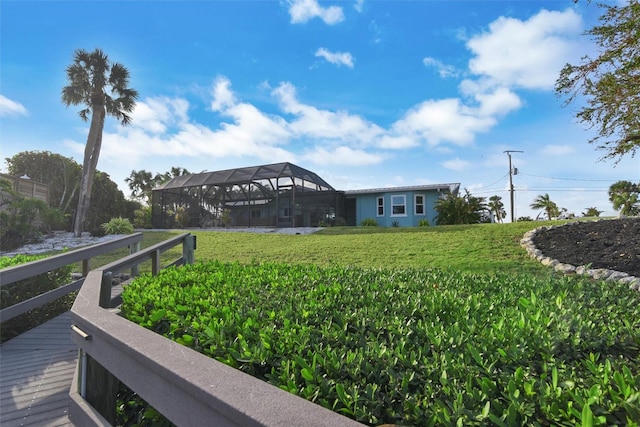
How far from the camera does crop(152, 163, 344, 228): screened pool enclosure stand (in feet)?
67.1

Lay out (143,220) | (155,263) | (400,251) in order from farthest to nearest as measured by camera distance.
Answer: (143,220) < (400,251) < (155,263)

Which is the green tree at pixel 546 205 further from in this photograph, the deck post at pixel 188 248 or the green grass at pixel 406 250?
the deck post at pixel 188 248

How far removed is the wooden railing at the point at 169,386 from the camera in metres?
0.81

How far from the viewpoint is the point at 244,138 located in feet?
38.6

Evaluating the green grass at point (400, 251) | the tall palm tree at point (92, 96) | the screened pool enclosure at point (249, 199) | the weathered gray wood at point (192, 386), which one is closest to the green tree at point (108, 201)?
the screened pool enclosure at point (249, 199)

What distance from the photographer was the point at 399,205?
21781 millimetres

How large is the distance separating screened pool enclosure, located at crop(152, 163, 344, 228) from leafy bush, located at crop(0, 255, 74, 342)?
1449 cm

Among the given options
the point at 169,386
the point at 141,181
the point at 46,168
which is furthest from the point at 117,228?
the point at 141,181

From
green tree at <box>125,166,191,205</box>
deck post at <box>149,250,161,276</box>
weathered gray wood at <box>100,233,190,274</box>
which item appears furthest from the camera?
green tree at <box>125,166,191,205</box>

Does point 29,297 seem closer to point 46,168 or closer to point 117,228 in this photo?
point 117,228

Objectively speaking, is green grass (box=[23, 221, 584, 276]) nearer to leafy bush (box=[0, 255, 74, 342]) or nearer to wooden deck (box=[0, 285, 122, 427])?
leafy bush (box=[0, 255, 74, 342])

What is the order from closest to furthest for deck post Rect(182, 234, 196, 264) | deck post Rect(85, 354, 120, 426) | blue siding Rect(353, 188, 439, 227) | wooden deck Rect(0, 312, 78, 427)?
deck post Rect(85, 354, 120, 426) < wooden deck Rect(0, 312, 78, 427) < deck post Rect(182, 234, 196, 264) < blue siding Rect(353, 188, 439, 227)

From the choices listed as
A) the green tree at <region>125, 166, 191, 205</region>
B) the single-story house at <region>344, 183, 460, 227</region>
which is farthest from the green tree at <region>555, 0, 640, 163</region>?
the green tree at <region>125, 166, 191, 205</region>

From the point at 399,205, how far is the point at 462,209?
505 centimetres
